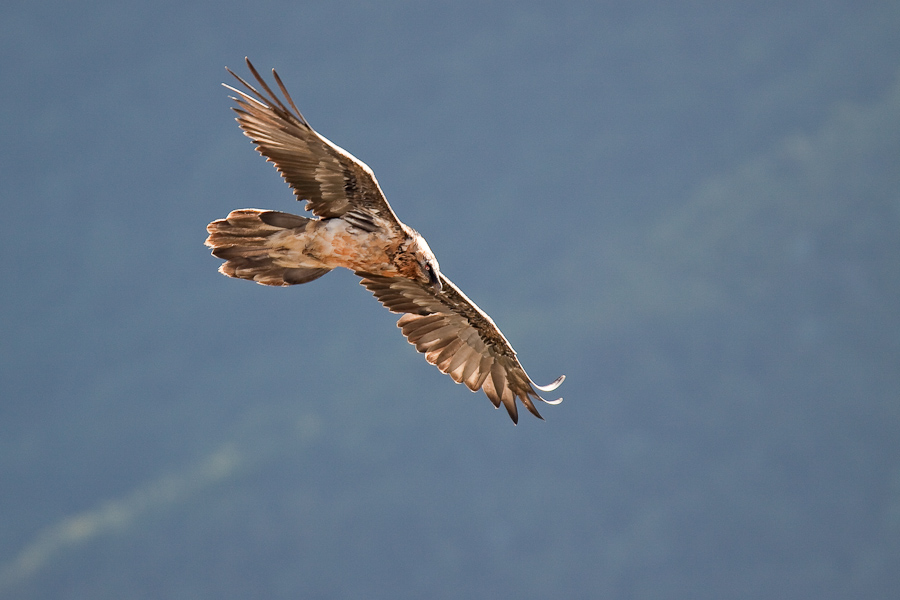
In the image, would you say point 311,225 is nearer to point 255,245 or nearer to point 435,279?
point 255,245

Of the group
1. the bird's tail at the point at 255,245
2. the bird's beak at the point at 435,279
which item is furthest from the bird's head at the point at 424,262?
the bird's tail at the point at 255,245

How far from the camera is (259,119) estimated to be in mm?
9438

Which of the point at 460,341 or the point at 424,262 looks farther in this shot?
the point at 460,341

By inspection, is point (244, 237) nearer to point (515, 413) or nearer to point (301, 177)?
point (301, 177)

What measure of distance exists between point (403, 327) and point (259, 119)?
3.39 m

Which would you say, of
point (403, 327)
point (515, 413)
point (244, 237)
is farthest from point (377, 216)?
point (515, 413)

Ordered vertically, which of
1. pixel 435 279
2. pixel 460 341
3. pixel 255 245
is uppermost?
pixel 460 341

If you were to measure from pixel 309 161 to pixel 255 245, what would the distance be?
101cm

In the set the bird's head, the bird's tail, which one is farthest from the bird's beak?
the bird's tail

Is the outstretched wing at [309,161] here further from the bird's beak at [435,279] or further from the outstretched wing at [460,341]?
the outstretched wing at [460,341]

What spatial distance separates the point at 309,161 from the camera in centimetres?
979

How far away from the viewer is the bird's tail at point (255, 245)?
391 inches

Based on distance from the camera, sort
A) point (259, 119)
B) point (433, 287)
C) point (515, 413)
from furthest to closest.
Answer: point (515, 413) → point (433, 287) → point (259, 119)

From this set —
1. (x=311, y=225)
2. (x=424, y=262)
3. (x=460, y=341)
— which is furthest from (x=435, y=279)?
(x=460, y=341)
